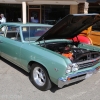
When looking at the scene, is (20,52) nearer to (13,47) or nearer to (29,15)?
(13,47)

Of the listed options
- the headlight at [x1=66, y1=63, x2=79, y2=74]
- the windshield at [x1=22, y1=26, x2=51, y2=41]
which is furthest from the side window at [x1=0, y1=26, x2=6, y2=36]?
the headlight at [x1=66, y1=63, x2=79, y2=74]

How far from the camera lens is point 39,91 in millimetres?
3752

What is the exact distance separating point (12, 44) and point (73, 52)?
1.64 m

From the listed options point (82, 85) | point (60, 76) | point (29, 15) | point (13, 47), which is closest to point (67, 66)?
point (60, 76)

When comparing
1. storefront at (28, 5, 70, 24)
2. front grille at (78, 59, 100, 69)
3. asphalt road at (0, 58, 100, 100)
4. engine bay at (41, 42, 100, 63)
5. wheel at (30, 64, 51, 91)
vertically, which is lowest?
asphalt road at (0, 58, 100, 100)

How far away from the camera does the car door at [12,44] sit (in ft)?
14.2

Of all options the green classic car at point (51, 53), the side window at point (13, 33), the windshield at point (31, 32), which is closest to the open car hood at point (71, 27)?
the green classic car at point (51, 53)

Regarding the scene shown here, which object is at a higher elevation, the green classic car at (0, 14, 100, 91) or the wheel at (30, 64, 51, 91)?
the green classic car at (0, 14, 100, 91)

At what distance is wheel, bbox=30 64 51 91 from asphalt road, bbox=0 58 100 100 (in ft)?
0.38

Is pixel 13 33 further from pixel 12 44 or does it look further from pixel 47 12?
pixel 47 12

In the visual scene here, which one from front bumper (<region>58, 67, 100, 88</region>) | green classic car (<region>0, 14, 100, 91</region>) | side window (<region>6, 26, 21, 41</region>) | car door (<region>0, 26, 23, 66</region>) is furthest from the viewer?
side window (<region>6, 26, 21, 41</region>)

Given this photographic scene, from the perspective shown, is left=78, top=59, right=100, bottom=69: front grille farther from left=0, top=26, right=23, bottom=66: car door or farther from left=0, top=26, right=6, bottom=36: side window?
left=0, top=26, right=6, bottom=36: side window

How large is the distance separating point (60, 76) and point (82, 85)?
1161 millimetres

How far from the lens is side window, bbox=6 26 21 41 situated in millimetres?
4523
